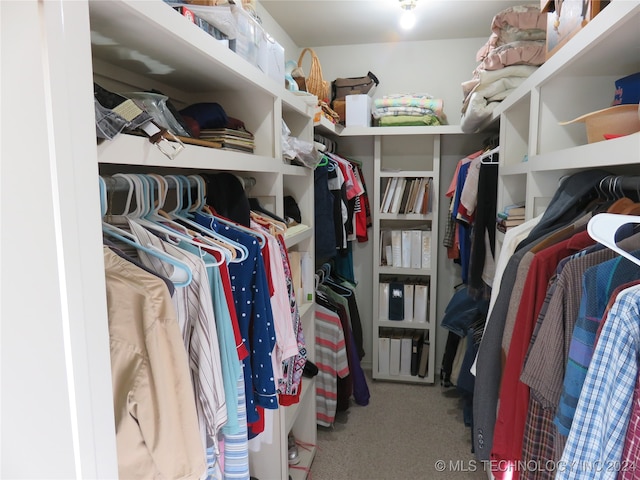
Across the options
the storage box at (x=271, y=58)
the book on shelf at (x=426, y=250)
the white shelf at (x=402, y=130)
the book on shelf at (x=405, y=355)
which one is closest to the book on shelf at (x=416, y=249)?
the book on shelf at (x=426, y=250)

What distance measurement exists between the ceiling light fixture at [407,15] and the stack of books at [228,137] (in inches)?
55.0

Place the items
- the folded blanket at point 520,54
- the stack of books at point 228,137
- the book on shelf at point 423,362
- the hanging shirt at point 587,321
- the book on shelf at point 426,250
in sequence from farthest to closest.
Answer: the book on shelf at point 423,362
the book on shelf at point 426,250
the folded blanket at point 520,54
the stack of books at point 228,137
the hanging shirt at point 587,321

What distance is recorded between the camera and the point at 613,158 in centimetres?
95

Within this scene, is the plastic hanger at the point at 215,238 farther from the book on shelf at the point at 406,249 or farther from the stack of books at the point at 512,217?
Result: the book on shelf at the point at 406,249

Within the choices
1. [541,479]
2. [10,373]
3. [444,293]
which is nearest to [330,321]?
[444,293]

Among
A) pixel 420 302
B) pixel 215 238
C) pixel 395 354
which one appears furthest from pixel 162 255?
pixel 395 354

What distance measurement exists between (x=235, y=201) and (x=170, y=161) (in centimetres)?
49

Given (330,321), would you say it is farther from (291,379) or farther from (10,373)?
(10,373)

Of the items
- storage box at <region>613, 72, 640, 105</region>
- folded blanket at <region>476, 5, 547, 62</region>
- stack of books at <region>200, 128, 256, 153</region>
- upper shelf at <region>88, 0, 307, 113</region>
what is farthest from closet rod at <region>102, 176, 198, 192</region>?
folded blanket at <region>476, 5, 547, 62</region>

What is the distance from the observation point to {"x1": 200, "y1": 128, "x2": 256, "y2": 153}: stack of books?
4.54 ft

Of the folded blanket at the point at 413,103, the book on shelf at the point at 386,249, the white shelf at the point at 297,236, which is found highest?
the folded blanket at the point at 413,103

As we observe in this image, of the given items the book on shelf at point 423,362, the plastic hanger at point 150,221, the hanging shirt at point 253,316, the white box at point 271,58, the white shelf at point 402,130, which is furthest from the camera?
the book on shelf at point 423,362

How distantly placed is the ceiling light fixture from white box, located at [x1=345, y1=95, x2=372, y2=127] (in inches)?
19.4

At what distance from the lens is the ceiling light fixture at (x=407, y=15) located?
7.69 feet
